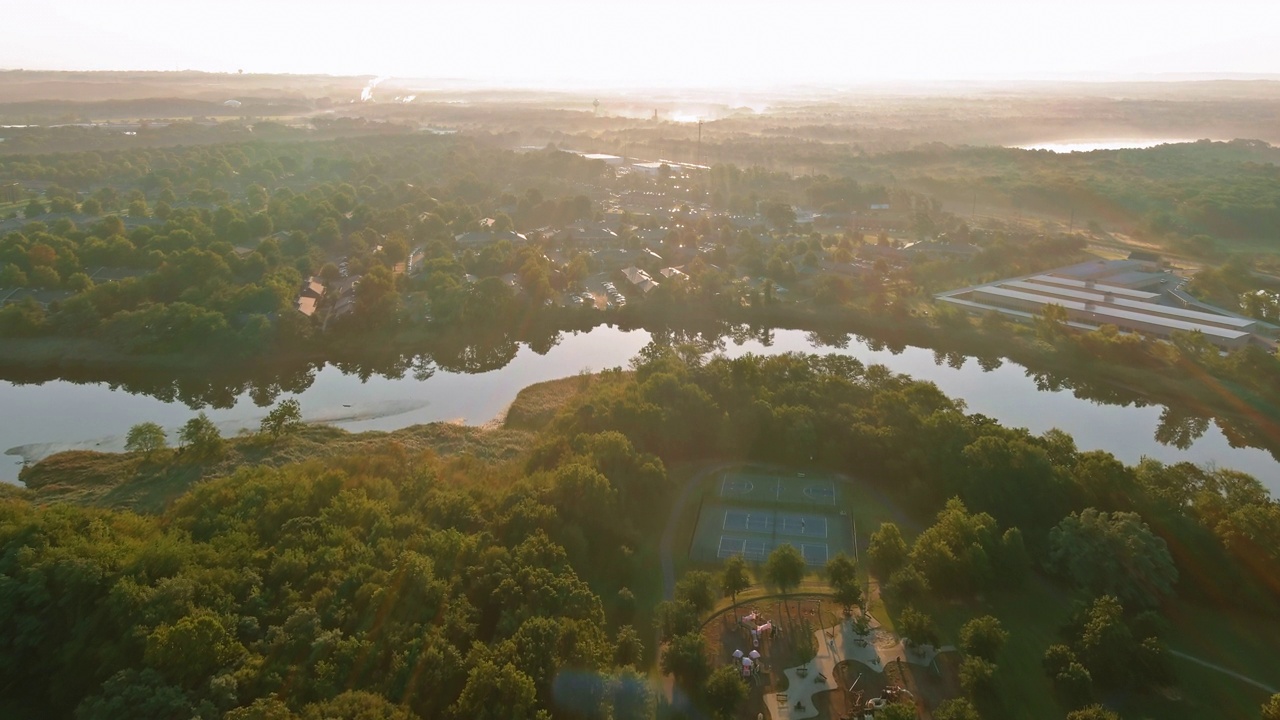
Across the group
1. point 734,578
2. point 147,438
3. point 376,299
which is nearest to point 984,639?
point 734,578

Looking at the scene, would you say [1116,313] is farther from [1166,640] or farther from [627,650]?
[627,650]

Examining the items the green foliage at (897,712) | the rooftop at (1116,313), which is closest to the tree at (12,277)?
the green foliage at (897,712)

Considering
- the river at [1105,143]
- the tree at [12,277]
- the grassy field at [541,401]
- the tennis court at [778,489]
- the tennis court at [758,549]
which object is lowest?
the tennis court at [758,549]

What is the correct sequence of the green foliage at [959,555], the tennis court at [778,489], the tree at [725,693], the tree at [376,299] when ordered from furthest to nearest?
the tree at [376,299], the tennis court at [778,489], the green foliage at [959,555], the tree at [725,693]

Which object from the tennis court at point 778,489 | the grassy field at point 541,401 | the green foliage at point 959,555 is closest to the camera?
the green foliage at point 959,555

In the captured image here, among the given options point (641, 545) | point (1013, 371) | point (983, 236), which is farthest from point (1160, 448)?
point (983, 236)

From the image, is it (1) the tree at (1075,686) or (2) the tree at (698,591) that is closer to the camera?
(1) the tree at (1075,686)

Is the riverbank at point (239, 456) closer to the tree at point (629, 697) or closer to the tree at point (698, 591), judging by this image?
the tree at point (698, 591)
